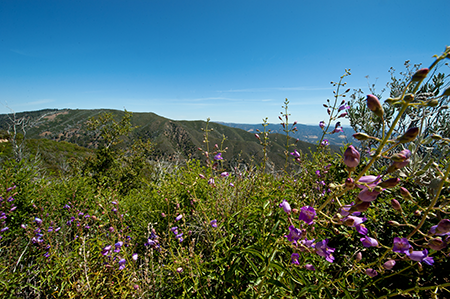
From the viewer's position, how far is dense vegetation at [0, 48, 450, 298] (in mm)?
870

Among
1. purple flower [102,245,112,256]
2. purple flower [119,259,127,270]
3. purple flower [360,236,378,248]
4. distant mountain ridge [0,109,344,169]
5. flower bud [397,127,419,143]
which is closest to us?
flower bud [397,127,419,143]

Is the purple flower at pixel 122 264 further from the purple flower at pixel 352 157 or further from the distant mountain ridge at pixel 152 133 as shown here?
the distant mountain ridge at pixel 152 133

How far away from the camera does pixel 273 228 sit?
41.1 inches

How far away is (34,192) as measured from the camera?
341 cm

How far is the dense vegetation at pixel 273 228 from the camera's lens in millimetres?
870

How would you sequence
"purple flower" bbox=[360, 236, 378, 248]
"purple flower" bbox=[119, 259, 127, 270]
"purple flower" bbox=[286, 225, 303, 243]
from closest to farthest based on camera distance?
"purple flower" bbox=[286, 225, 303, 243], "purple flower" bbox=[360, 236, 378, 248], "purple flower" bbox=[119, 259, 127, 270]

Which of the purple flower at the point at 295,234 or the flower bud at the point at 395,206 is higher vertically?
the flower bud at the point at 395,206

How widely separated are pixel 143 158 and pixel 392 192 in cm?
1251

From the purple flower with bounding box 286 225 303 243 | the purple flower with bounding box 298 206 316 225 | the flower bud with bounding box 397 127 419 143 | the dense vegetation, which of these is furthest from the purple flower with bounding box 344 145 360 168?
the purple flower with bounding box 286 225 303 243

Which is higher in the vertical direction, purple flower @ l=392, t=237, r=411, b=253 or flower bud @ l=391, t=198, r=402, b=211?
flower bud @ l=391, t=198, r=402, b=211

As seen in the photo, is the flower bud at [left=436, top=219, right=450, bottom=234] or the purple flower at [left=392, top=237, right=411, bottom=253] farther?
the purple flower at [left=392, top=237, right=411, bottom=253]

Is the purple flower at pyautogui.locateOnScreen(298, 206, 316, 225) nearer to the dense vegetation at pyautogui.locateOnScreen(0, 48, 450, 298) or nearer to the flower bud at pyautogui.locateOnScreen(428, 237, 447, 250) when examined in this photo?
the dense vegetation at pyautogui.locateOnScreen(0, 48, 450, 298)

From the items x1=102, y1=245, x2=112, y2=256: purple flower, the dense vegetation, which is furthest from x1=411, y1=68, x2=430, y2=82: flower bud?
x1=102, y1=245, x2=112, y2=256: purple flower

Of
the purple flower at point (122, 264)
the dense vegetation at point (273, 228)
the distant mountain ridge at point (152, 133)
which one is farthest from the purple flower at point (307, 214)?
the distant mountain ridge at point (152, 133)
